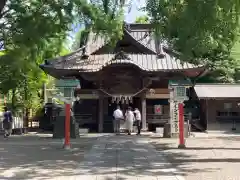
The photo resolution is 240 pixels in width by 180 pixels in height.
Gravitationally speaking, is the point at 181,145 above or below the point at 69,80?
below

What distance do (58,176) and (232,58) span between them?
79.6 feet

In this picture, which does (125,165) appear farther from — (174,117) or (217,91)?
(217,91)

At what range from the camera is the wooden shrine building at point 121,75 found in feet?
77.5

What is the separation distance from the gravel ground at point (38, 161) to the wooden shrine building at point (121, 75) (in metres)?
8.71

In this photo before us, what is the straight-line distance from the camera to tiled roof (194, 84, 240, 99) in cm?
2650

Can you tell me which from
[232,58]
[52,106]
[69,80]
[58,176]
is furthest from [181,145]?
[232,58]

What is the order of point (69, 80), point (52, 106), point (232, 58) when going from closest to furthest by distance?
point (69, 80), point (52, 106), point (232, 58)

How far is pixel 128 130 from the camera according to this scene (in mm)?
22469

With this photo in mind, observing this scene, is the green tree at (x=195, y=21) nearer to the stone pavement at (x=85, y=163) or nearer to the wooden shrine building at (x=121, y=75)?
the stone pavement at (x=85, y=163)

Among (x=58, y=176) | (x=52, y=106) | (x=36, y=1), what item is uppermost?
(x=36, y=1)

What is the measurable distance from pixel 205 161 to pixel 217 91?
1663cm

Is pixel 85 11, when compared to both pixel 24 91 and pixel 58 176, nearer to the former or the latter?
pixel 58 176

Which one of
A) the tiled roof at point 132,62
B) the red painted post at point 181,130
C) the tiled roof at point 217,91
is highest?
the tiled roof at point 132,62

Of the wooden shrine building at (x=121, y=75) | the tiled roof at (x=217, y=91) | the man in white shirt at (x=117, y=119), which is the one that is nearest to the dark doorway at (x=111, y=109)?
the wooden shrine building at (x=121, y=75)
